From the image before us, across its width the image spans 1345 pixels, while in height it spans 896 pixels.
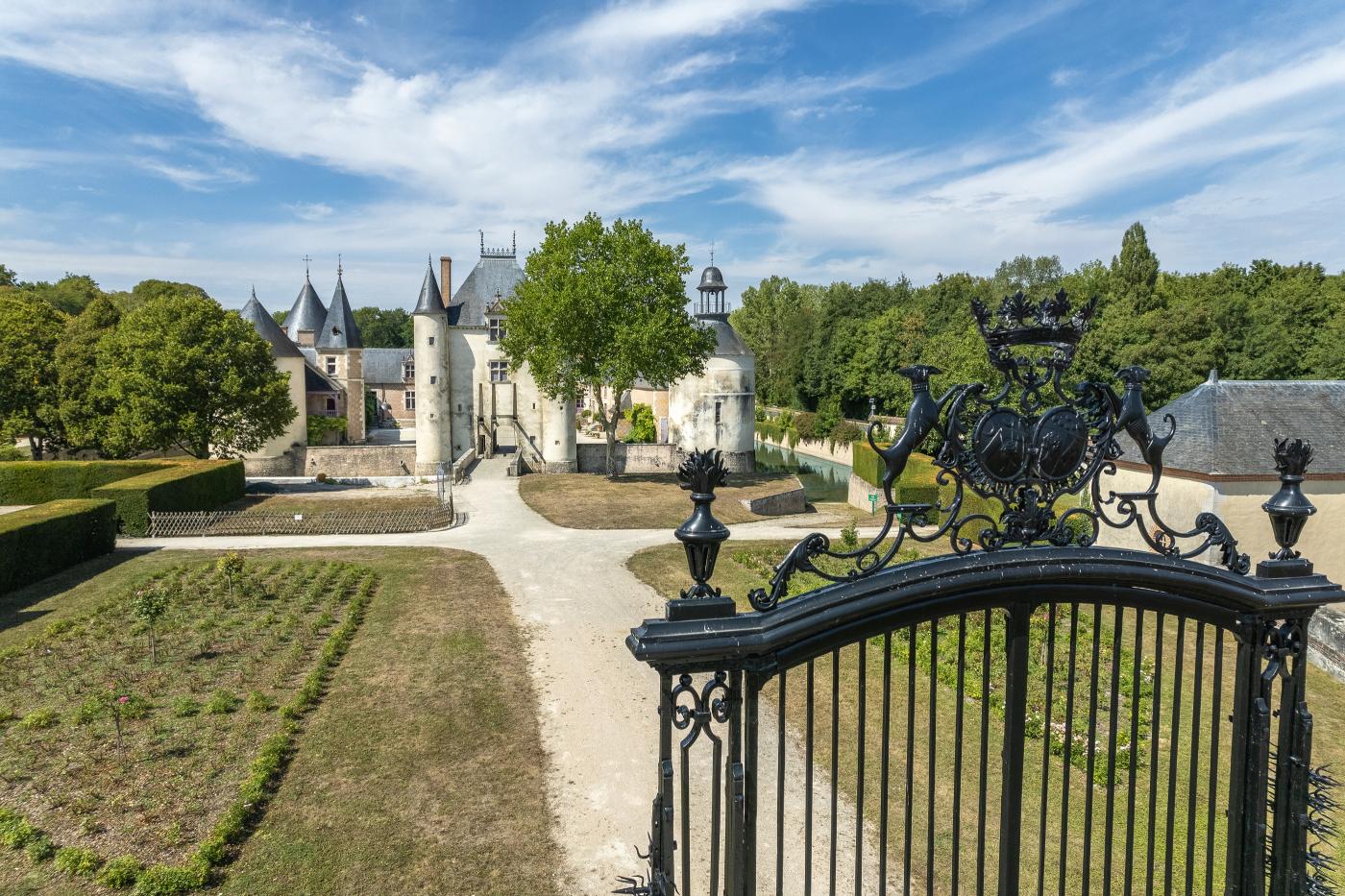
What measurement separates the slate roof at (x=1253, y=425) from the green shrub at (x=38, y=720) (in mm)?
18303

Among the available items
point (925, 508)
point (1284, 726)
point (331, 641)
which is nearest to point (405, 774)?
point (331, 641)

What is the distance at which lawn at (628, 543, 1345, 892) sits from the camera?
6.52 m

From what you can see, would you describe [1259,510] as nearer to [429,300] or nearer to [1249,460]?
[1249,460]

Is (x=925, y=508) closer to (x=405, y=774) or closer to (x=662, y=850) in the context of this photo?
(x=662, y=850)

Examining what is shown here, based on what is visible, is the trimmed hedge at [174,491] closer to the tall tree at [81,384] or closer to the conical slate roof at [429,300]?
the tall tree at [81,384]

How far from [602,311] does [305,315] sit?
98.5 ft

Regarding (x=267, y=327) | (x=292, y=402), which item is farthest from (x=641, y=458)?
(x=267, y=327)

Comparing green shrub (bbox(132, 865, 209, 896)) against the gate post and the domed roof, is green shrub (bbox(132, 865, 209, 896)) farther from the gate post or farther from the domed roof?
the domed roof

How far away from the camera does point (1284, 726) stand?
4273 mm

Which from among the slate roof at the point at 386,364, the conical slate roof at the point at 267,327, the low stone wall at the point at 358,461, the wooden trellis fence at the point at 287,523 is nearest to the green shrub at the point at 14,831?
the wooden trellis fence at the point at 287,523

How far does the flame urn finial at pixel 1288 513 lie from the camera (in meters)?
4.24

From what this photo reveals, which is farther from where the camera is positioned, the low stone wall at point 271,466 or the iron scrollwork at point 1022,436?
the low stone wall at point 271,466

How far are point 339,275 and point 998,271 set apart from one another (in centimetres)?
5456

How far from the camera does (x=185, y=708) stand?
10117 mm
